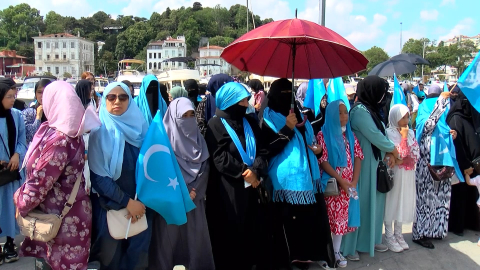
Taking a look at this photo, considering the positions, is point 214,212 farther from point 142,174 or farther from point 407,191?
point 407,191

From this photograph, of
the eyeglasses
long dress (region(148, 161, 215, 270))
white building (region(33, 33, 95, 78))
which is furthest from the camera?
white building (region(33, 33, 95, 78))

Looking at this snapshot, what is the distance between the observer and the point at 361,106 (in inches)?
135

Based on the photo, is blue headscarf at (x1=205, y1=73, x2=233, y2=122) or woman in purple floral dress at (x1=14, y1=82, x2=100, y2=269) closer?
woman in purple floral dress at (x1=14, y1=82, x2=100, y2=269)

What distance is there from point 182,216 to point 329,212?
4.76ft

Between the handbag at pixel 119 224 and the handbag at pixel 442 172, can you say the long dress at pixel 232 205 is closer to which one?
the handbag at pixel 119 224

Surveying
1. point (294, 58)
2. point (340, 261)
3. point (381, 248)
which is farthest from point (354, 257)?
point (294, 58)

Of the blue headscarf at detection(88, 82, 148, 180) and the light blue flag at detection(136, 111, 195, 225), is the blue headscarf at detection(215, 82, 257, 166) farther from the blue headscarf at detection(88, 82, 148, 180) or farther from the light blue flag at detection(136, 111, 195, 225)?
the blue headscarf at detection(88, 82, 148, 180)

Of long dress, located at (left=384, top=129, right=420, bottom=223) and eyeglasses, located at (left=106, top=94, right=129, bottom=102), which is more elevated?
eyeglasses, located at (left=106, top=94, right=129, bottom=102)

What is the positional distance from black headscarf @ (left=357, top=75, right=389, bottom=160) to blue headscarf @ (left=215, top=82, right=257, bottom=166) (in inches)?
51.5

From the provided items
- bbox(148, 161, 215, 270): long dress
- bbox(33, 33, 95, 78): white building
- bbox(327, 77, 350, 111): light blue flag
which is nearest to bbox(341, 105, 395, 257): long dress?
bbox(327, 77, 350, 111): light blue flag

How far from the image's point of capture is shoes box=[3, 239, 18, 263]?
338 centimetres

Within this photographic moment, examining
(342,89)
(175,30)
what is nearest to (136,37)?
(175,30)

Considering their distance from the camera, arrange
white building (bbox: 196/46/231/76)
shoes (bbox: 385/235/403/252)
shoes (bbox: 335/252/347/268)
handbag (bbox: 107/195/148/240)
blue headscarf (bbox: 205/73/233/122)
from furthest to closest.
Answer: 1. white building (bbox: 196/46/231/76)
2. blue headscarf (bbox: 205/73/233/122)
3. shoes (bbox: 385/235/403/252)
4. shoes (bbox: 335/252/347/268)
5. handbag (bbox: 107/195/148/240)

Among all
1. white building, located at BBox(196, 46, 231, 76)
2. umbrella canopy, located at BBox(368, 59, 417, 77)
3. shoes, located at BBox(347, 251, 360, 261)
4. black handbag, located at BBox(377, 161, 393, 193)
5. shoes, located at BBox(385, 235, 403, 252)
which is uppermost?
white building, located at BBox(196, 46, 231, 76)
